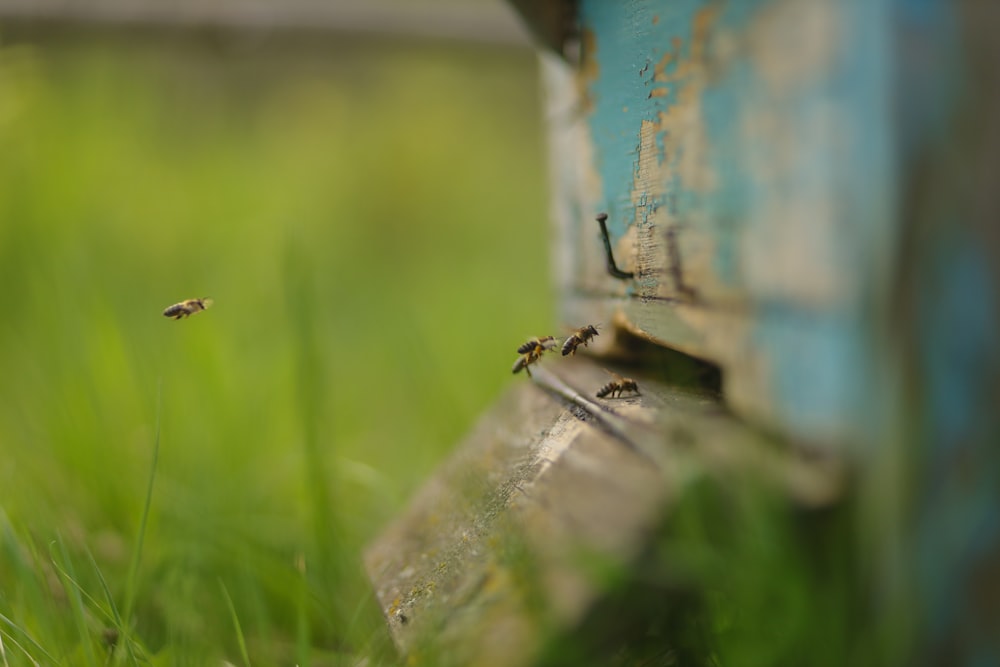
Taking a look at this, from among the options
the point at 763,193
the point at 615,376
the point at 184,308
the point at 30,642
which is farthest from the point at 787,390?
the point at 184,308

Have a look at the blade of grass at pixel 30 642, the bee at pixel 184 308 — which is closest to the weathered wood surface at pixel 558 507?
the blade of grass at pixel 30 642

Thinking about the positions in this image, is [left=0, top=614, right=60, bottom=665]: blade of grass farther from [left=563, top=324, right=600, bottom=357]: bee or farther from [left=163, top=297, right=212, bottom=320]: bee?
[left=563, top=324, right=600, bottom=357]: bee

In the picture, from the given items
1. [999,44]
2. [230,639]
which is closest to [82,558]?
[230,639]

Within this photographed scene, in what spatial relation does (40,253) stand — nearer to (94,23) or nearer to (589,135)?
(94,23)

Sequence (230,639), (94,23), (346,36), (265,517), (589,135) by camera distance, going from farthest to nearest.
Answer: (346,36) → (94,23) → (265,517) → (230,639) → (589,135)

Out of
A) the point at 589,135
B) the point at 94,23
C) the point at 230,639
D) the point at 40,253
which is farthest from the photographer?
the point at 94,23
